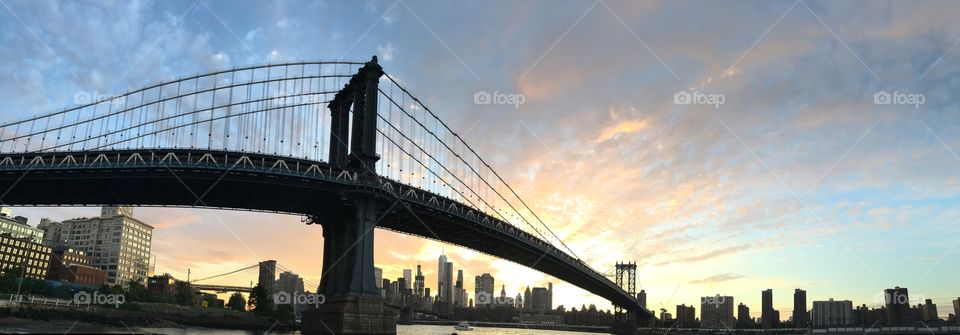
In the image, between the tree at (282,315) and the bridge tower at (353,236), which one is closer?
the bridge tower at (353,236)

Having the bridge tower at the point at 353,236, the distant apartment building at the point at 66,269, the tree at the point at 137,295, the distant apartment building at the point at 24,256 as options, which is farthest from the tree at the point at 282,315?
the distant apartment building at the point at 24,256

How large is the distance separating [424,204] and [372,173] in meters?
11.3

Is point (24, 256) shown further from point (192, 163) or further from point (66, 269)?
point (192, 163)

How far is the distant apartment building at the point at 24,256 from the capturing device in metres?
174

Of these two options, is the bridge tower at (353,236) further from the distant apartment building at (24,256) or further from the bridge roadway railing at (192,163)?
the distant apartment building at (24,256)

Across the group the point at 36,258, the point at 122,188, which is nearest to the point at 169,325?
the point at 122,188

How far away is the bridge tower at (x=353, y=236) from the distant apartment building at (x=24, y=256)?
126 metres

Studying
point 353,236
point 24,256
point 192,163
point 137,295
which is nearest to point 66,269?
point 24,256

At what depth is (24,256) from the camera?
589 feet

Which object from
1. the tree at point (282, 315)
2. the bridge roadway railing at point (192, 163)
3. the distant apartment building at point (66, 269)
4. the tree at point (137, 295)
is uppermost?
the bridge roadway railing at point (192, 163)

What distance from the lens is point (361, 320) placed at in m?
66.9

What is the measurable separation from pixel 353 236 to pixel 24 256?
490ft

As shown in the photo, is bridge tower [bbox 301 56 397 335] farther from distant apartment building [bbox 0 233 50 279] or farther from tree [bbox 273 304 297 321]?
distant apartment building [bbox 0 233 50 279]

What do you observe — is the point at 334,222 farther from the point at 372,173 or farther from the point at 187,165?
the point at 187,165
